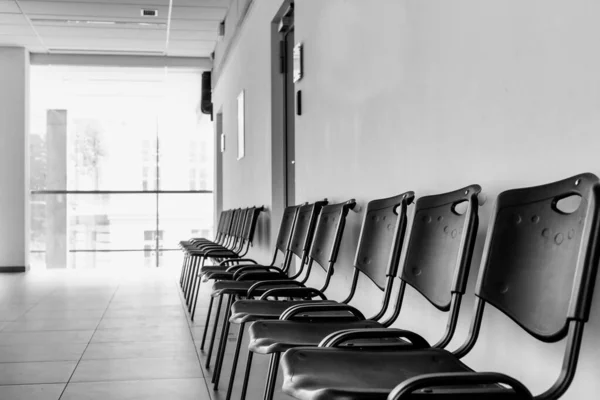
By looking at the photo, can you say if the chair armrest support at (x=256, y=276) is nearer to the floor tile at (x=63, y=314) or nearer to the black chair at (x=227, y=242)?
the floor tile at (x=63, y=314)

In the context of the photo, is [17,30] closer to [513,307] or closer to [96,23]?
[96,23]

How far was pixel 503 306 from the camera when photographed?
5.20ft

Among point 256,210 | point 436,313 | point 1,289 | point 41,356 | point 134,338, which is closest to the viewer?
point 436,313

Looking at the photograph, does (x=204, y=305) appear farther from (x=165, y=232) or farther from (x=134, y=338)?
(x=165, y=232)

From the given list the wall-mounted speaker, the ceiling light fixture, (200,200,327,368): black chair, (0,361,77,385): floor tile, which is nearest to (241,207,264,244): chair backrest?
(200,200,327,368): black chair

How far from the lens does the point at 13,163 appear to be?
977cm

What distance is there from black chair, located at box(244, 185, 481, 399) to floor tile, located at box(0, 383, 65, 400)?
1287 millimetres

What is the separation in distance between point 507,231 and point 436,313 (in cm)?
81

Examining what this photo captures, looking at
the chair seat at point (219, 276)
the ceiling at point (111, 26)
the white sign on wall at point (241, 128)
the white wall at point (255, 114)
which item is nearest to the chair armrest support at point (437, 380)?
the chair seat at point (219, 276)

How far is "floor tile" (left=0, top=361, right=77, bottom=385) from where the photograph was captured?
3.25 metres

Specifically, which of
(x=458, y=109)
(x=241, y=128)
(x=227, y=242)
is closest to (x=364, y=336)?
(x=458, y=109)

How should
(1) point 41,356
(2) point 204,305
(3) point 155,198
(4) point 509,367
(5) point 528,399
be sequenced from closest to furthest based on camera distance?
Result: (5) point 528,399, (4) point 509,367, (1) point 41,356, (2) point 204,305, (3) point 155,198

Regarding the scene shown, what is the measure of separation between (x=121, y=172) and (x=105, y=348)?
8.87 meters

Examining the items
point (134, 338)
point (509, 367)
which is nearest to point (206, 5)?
point (134, 338)
